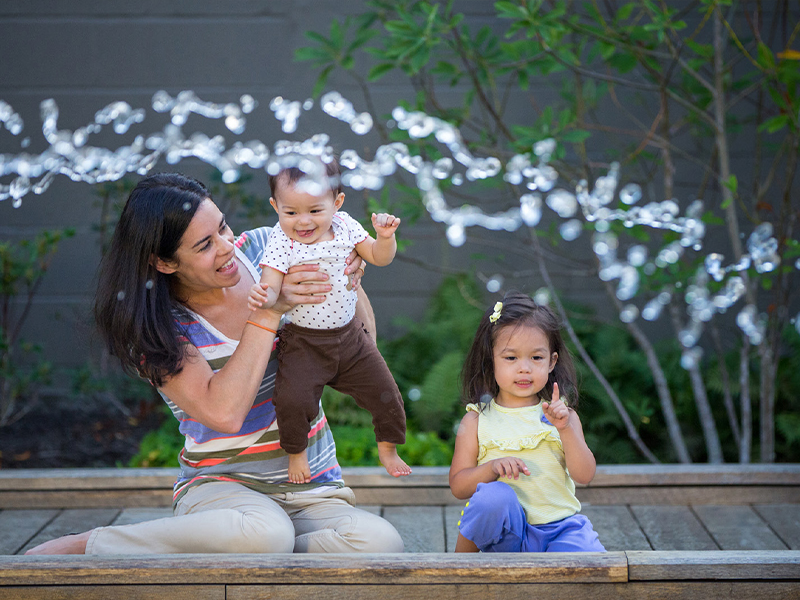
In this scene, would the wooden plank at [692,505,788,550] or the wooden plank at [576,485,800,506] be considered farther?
the wooden plank at [576,485,800,506]

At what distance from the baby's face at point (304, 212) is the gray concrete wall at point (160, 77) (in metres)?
2.16

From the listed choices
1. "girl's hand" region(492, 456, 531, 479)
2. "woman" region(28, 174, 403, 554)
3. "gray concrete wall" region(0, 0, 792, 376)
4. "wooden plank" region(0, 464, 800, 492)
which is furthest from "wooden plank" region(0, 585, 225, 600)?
"gray concrete wall" region(0, 0, 792, 376)

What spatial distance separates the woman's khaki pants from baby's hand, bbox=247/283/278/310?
0.44 m

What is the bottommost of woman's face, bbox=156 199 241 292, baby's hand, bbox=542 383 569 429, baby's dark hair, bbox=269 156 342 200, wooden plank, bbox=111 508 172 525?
wooden plank, bbox=111 508 172 525

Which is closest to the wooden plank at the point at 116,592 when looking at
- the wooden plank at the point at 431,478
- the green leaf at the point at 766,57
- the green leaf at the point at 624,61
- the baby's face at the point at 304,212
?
the baby's face at the point at 304,212

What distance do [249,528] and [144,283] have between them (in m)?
A: 0.55

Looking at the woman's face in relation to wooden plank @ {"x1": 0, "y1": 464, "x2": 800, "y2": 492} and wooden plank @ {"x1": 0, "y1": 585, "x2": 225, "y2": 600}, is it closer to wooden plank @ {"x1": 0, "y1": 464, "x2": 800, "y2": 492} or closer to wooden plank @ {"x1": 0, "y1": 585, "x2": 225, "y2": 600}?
wooden plank @ {"x1": 0, "y1": 585, "x2": 225, "y2": 600}

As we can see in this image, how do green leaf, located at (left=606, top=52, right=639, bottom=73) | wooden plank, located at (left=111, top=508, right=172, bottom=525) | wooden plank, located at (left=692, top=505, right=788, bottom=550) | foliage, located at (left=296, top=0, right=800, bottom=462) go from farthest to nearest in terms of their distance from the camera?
green leaf, located at (left=606, top=52, right=639, bottom=73)
foliage, located at (left=296, top=0, right=800, bottom=462)
wooden plank, located at (left=111, top=508, right=172, bottom=525)
wooden plank, located at (left=692, top=505, right=788, bottom=550)

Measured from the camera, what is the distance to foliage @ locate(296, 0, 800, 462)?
8.29 ft

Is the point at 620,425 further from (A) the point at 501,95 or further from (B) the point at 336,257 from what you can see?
(B) the point at 336,257

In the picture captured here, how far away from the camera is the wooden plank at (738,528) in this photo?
2.04 meters

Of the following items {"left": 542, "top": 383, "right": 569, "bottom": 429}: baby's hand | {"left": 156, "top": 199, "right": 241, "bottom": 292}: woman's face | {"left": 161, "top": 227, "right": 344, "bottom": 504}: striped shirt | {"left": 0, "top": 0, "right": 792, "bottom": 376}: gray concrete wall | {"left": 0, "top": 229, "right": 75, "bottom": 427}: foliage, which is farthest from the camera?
{"left": 0, "top": 0, "right": 792, "bottom": 376}: gray concrete wall

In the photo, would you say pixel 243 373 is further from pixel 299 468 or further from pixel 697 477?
pixel 697 477

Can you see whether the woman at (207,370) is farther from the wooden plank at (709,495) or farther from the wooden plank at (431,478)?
the wooden plank at (709,495)
